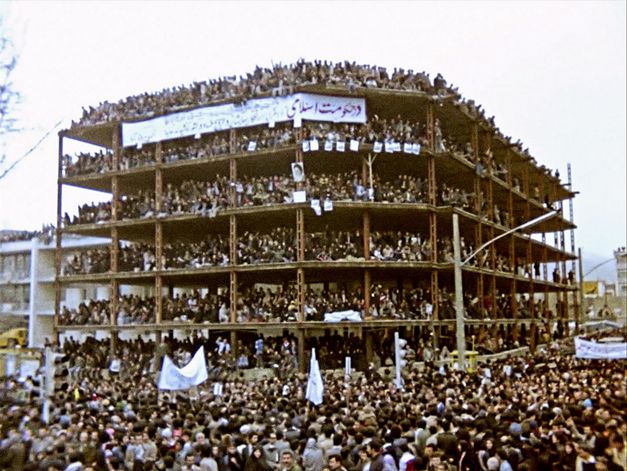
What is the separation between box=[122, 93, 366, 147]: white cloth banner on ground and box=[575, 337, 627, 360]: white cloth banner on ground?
14262 millimetres

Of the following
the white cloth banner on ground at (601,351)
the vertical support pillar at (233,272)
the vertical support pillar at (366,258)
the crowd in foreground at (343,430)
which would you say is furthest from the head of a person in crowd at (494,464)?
the vertical support pillar at (233,272)

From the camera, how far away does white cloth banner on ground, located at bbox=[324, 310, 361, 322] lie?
32875 mm

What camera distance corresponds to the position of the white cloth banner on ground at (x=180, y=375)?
20938 millimetres

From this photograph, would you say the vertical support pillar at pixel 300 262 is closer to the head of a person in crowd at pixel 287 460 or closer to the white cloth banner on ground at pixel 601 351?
the white cloth banner on ground at pixel 601 351

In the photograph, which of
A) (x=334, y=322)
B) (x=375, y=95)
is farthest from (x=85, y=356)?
(x=375, y=95)

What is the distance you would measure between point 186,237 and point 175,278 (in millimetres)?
3147

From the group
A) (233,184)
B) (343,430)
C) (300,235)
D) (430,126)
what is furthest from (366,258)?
(343,430)

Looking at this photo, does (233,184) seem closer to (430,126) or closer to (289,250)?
(289,250)

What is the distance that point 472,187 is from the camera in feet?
150

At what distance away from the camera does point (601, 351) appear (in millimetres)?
27641

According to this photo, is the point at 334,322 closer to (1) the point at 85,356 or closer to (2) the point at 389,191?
(2) the point at 389,191

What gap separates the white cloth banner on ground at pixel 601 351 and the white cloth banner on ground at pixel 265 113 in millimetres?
14262

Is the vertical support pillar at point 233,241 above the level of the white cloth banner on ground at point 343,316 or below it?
above

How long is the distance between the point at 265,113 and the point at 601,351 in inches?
707
